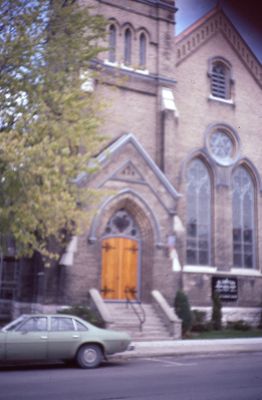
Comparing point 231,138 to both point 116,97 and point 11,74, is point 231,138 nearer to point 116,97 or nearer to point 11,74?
point 116,97

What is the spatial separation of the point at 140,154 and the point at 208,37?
8.73 meters

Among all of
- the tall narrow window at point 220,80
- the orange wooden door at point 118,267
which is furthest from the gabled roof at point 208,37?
the orange wooden door at point 118,267

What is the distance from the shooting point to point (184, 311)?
18938mm

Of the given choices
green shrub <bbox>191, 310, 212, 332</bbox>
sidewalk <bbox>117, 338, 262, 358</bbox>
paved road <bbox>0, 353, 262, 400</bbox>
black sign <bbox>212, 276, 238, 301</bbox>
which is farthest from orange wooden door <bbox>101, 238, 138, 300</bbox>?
paved road <bbox>0, 353, 262, 400</bbox>

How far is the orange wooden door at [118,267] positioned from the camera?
1919 cm

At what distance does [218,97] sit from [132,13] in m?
6.13

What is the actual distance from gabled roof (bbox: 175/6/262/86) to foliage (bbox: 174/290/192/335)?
11.6 meters

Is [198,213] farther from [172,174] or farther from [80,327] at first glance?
[80,327]

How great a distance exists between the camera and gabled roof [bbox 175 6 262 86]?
78.1ft

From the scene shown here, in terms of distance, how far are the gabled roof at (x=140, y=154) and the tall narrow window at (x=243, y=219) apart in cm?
496

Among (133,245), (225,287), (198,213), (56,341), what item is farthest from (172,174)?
(56,341)

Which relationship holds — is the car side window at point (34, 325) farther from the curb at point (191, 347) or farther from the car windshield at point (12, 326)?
the curb at point (191, 347)

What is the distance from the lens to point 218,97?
81.6ft

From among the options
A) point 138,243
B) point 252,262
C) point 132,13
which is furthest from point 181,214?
point 132,13
